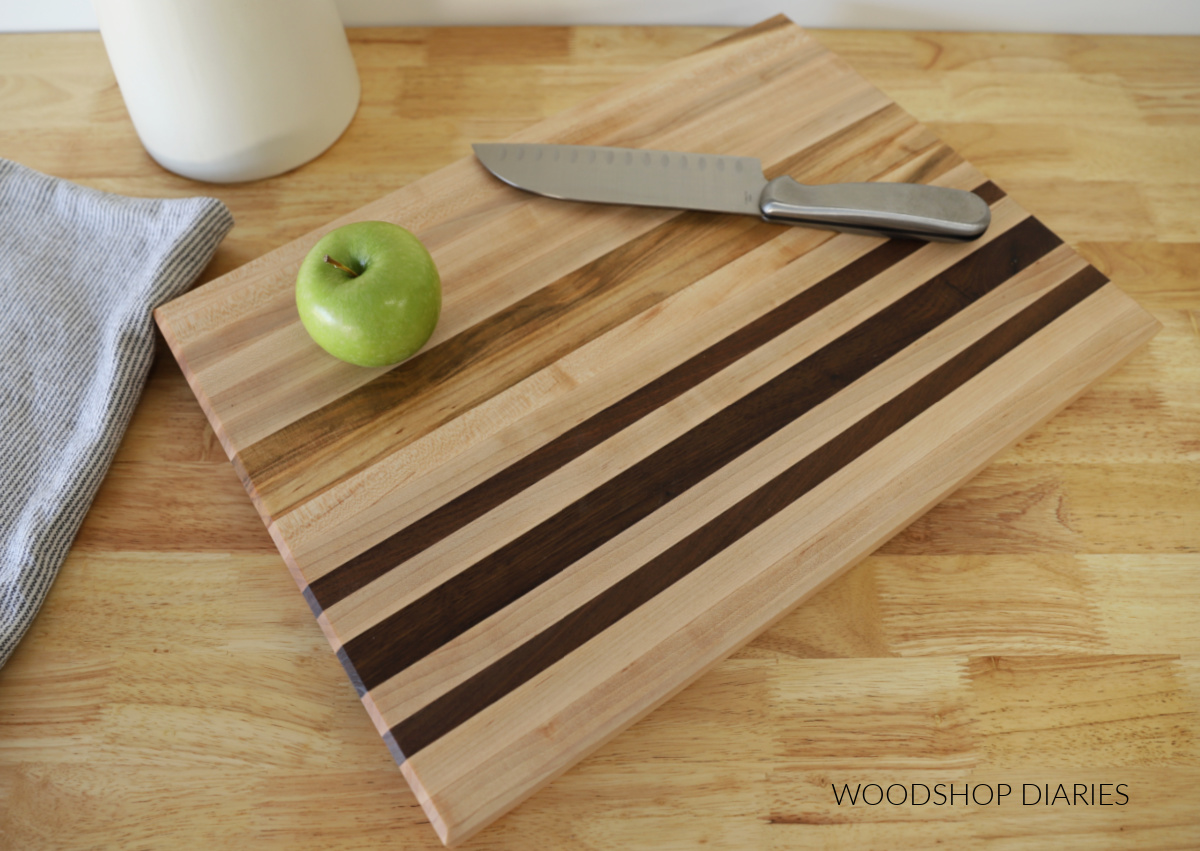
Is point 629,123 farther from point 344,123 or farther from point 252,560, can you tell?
point 252,560

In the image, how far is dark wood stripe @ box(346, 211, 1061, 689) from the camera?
66 cm

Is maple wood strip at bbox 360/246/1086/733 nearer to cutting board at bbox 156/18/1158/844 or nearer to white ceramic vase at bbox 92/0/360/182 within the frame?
cutting board at bbox 156/18/1158/844

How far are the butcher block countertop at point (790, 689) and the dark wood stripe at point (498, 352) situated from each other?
3.9 inches

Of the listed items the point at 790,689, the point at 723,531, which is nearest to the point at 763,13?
A: the point at 723,531

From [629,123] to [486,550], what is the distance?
51cm

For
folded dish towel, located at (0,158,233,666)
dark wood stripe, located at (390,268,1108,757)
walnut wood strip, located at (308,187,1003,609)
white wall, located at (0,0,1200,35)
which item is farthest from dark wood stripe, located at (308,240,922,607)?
white wall, located at (0,0,1200,35)

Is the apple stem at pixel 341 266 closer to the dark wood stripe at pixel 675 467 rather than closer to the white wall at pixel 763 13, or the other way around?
the dark wood stripe at pixel 675 467

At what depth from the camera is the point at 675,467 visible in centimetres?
73

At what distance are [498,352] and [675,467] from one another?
0.64 feet

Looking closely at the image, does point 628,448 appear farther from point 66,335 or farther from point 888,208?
point 66,335

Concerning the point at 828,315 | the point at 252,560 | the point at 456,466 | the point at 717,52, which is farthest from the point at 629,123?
the point at 252,560

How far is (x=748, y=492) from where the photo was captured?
72cm

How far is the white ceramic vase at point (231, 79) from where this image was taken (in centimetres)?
81

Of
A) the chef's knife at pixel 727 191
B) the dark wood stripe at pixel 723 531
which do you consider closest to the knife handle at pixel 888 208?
the chef's knife at pixel 727 191
